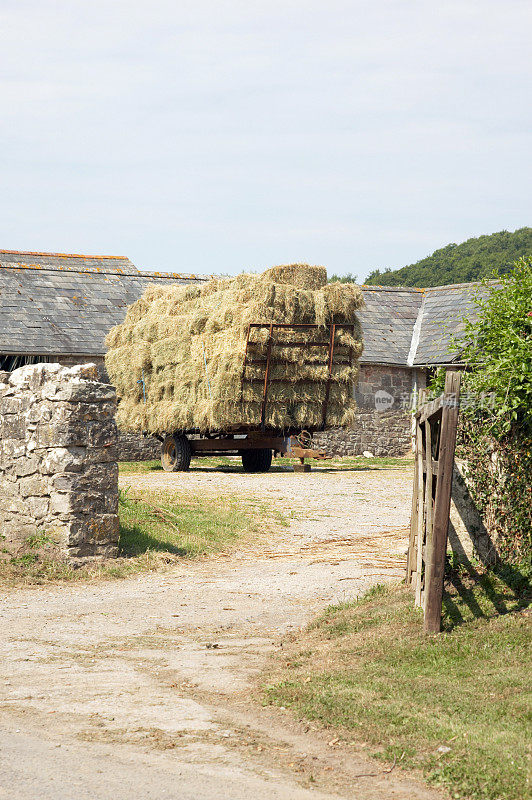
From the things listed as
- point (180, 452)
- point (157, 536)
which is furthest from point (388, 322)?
point (157, 536)

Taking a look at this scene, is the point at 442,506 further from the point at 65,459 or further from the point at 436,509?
the point at 65,459

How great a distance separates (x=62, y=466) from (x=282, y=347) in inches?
387

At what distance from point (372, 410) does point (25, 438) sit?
673 inches

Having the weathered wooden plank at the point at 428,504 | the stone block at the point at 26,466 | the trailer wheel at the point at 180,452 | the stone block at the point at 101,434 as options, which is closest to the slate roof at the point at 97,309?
the trailer wheel at the point at 180,452

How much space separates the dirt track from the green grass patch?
31.9 feet

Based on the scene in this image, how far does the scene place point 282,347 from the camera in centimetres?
1919

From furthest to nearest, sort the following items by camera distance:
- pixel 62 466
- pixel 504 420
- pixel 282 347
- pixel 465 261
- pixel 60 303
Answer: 1. pixel 465 261
2. pixel 60 303
3. pixel 282 347
4. pixel 62 466
5. pixel 504 420

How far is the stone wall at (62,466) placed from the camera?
9844 millimetres

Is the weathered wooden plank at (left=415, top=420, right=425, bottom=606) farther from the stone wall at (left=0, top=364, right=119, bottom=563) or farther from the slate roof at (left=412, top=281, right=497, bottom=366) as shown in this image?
the slate roof at (left=412, top=281, right=497, bottom=366)

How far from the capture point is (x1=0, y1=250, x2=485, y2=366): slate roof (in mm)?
23875

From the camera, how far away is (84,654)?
6.71 meters

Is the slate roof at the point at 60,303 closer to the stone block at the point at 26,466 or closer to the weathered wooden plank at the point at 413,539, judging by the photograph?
the stone block at the point at 26,466

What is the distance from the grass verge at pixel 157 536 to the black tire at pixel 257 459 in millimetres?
6436

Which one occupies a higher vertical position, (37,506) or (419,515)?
(419,515)
